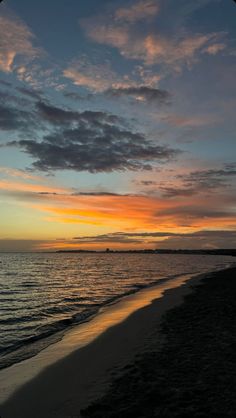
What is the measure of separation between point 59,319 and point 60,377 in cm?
1095

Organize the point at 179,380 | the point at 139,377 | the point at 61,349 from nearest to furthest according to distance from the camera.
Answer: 1. the point at 179,380
2. the point at 139,377
3. the point at 61,349

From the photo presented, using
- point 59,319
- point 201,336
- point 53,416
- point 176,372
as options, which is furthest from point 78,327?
point 53,416

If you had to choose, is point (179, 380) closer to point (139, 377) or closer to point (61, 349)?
point (139, 377)

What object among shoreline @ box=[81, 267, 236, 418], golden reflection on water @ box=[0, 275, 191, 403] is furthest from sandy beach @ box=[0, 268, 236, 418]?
golden reflection on water @ box=[0, 275, 191, 403]

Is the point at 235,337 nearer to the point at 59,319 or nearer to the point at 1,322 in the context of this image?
the point at 59,319

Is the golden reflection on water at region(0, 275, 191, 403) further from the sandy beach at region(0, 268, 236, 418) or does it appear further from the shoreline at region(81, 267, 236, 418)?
the shoreline at region(81, 267, 236, 418)

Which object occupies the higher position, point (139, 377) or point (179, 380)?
point (179, 380)

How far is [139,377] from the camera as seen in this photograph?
905 centimetres

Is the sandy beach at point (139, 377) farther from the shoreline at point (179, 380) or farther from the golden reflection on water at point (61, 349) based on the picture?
the golden reflection on water at point (61, 349)

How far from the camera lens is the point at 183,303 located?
23344 millimetres

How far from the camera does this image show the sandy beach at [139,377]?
7.30 m

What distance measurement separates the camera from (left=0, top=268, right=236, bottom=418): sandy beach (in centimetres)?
730

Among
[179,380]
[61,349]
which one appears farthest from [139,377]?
[61,349]

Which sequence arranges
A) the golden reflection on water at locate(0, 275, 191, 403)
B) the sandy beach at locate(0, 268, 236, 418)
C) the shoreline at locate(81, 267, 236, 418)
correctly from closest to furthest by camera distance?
the shoreline at locate(81, 267, 236, 418)
the sandy beach at locate(0, 268, 236, 418)
the golden reflection on water at locate(0, 275, 191, 403)
